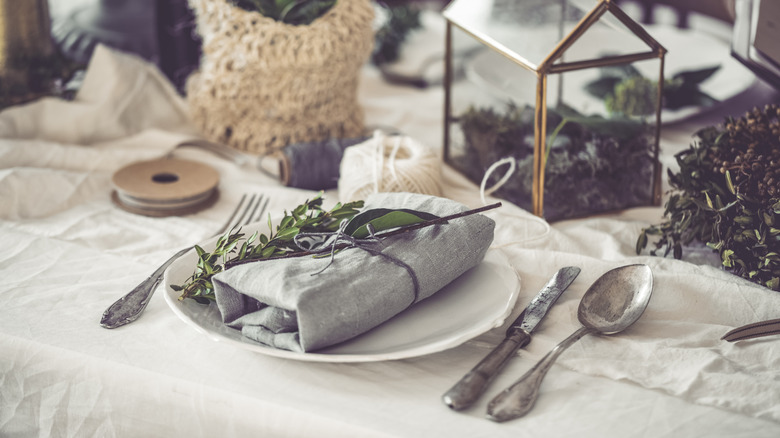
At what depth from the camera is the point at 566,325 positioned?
2.26 feet

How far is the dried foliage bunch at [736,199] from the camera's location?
705 millimetres

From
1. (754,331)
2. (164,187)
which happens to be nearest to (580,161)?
(754,331)

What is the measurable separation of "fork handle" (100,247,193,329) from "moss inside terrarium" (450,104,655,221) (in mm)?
433

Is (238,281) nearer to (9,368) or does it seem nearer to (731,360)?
(9,368)

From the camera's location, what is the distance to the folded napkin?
58cm

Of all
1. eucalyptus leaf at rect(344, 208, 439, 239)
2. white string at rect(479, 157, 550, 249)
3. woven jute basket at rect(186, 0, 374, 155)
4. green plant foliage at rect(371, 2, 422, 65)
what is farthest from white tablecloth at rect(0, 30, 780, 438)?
green plant foliage at rect(371, 2, 422, 65)

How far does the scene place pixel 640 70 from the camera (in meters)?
0.94

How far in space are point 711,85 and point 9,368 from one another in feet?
3.45

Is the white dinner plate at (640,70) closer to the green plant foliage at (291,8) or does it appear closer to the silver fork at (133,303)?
the green plant foliage at (291,8)

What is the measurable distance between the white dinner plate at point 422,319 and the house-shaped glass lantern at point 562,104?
193 mm

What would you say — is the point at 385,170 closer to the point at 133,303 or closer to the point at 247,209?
the point at 247,209

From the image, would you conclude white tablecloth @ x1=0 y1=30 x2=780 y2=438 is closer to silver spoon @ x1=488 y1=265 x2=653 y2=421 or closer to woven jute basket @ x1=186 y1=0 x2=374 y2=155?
silver spoon @ x1=488 y1=265 x2=653 y2=421

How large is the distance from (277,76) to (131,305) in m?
0.44

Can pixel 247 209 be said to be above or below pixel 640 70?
below
